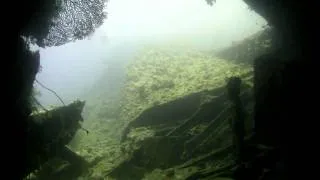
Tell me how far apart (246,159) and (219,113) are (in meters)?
5.91

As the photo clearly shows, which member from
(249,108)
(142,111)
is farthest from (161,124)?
(249,108)

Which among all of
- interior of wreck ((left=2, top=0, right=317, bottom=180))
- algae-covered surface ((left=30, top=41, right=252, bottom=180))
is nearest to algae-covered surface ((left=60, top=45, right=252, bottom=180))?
algae-covered surface ((left=30, top=41, right=252, bottom=180))

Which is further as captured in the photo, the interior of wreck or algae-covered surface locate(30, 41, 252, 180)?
algae-covered surface locate(30, 41, 252, 180)

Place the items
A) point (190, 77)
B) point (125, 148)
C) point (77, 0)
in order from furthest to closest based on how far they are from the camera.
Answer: point (190, 77) → point (125, 148) → point (77, 0)

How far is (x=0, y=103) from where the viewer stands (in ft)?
31.3

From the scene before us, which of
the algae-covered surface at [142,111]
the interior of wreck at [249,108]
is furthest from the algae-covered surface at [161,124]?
the interior of wreck at [249,108]

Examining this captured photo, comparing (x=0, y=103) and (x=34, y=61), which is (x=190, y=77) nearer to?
(x=34, y=61)

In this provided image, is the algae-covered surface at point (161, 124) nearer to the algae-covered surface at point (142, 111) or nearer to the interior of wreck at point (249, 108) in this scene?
the algae-covered surface at point (142, 111)

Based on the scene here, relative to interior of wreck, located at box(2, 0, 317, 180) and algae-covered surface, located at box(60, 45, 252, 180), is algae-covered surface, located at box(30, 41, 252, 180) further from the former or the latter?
interior of wreck, located at box(2, 0, 317, 180)

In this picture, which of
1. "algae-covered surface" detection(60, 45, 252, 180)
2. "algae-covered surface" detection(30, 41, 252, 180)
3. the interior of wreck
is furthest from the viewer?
"algae-covered surface" detection(60, 45, 252, 180)

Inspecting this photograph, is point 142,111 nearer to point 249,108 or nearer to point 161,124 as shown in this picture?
point 161,124

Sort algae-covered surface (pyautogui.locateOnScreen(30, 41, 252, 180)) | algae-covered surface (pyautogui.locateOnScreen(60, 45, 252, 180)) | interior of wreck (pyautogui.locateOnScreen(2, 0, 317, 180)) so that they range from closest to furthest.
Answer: interior of wreck (pyautogui.locateOnScreen(2, 0, 317, 180)) < algae-covered surface (pyautogui.locateOnScreen(30, 41, 252, 180)) < algae-covered surface (pyautogui.locateOnScreen(60, 45, 252, 180))

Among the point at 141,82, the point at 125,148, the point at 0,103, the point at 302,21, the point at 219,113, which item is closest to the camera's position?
the point at 0,103

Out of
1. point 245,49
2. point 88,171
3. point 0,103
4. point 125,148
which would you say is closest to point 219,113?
point 125,148
